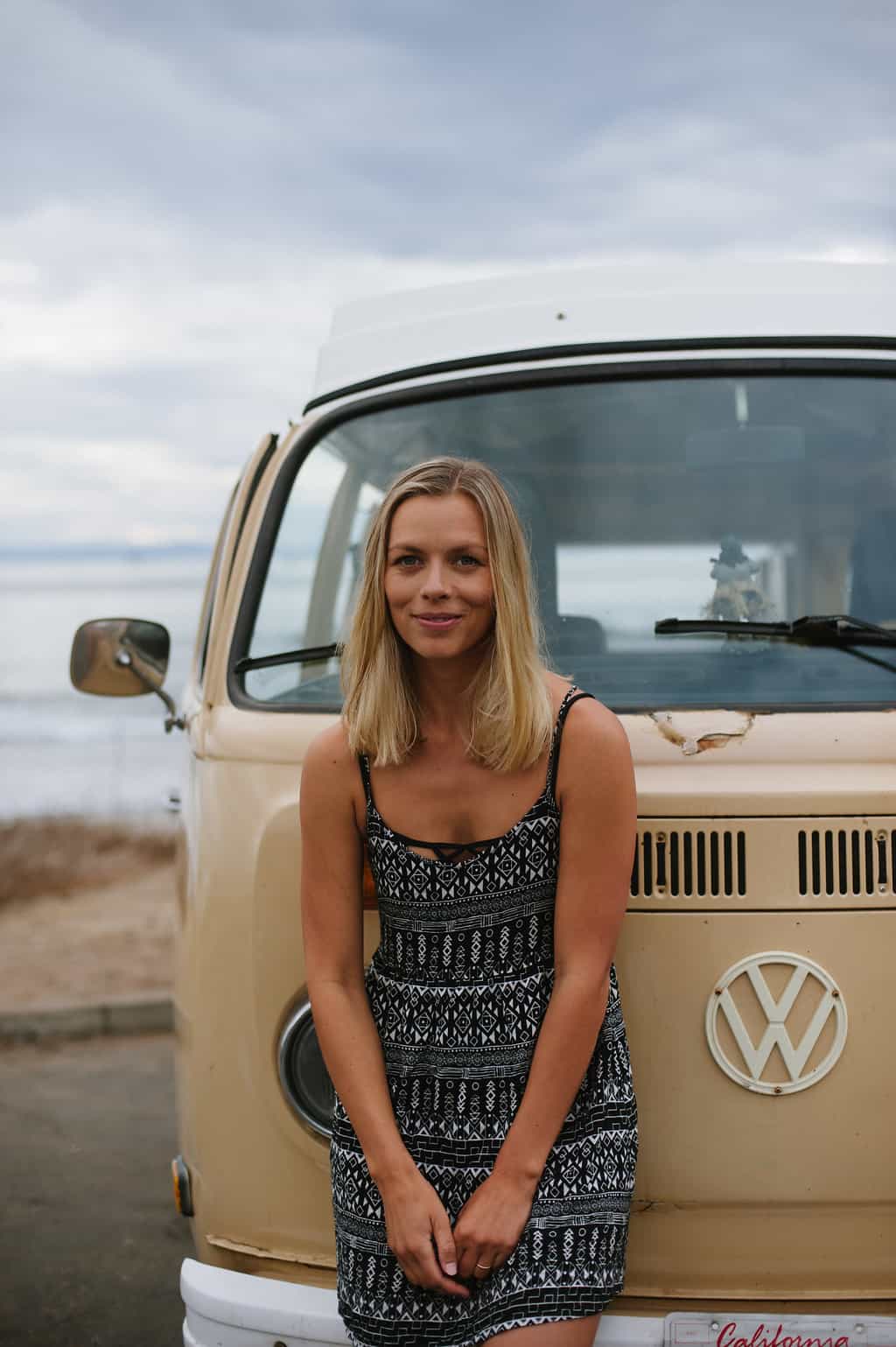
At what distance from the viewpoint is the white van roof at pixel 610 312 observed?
2.87 meters

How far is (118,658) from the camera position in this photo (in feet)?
10.7

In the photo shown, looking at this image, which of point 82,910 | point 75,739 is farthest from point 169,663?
point 75,739

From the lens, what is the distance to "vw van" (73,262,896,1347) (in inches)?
87.6

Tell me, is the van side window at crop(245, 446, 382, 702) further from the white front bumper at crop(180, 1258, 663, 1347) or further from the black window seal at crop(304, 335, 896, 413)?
the white front bumper at crop(180, 1258, 663, 1347)

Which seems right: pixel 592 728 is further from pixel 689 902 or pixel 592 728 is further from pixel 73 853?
pixel 73 853

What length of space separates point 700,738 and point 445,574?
0.59 metres

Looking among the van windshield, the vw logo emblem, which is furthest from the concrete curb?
the vw logo emblem

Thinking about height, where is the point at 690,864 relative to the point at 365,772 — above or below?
below

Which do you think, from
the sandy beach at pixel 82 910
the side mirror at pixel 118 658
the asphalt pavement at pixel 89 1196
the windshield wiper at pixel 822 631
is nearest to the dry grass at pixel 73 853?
the sandy beach at pixel 82 910

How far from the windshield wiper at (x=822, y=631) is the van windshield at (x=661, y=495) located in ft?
0.42

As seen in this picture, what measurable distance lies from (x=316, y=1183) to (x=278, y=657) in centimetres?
102

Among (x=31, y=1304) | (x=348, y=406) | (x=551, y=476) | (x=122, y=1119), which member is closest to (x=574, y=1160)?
(x=551, y=476)

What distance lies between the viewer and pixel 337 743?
7.00ft

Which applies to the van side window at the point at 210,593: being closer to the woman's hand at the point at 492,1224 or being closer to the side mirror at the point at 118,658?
the side mirror at the point at 118,658
